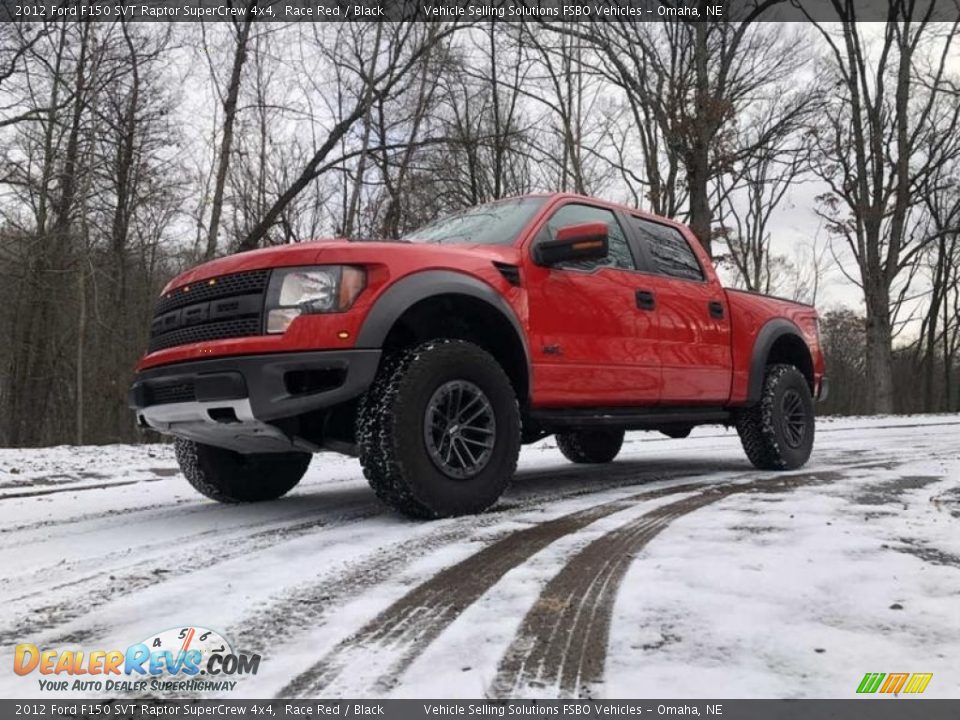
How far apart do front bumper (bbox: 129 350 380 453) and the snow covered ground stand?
51cm

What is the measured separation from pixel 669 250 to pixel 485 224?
1653 millimetres

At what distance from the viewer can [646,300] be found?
4844 mm

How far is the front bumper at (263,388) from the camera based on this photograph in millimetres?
3205

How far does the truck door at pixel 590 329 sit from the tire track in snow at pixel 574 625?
1.23 metres

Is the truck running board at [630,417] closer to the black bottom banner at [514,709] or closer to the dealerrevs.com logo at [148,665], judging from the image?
the dealerrevs.com logo at [148,665]

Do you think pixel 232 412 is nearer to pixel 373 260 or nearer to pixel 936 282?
pixel 373 260

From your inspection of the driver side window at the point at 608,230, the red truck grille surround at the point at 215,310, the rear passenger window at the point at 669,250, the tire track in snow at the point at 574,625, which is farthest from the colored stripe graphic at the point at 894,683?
the rear passenger window at the point at 669,250

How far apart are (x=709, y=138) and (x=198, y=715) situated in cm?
1683

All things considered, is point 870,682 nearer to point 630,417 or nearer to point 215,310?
point 215,310

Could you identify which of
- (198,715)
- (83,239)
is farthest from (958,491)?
(83,239)

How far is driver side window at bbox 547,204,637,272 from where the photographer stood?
14.7 ft

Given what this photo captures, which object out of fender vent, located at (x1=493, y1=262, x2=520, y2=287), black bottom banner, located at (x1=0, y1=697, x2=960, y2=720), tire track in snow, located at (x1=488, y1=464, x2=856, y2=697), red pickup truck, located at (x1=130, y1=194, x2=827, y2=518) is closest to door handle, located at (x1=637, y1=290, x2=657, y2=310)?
red pickup truck, located at (x1=130, y1=194, x2=827, y2=518)

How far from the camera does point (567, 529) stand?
3.26 metres

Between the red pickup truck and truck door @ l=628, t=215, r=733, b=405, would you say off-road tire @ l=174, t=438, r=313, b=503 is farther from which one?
truck door @ l=628, t=215, r=733, b=405
